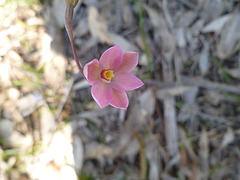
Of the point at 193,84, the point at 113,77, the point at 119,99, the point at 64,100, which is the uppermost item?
the point at 113,77

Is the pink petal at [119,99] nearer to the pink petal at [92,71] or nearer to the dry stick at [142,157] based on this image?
the pink petal at [92,71]

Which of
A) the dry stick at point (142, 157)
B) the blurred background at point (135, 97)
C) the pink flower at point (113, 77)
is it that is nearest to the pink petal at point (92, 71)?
the pink flower at point (113, 77)

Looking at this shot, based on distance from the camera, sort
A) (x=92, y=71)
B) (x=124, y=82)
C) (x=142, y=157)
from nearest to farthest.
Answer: (x=92, y=71) < (x=124, y=82) < (x=142, y=157)

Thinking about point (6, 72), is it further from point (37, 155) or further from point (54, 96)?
point (37, 155)

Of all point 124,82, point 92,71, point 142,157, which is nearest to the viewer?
point 92,71

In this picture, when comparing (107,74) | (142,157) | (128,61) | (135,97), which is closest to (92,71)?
(107,74)

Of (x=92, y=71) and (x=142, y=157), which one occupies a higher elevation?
(x=92, y=71)

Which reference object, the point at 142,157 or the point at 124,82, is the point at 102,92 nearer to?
the point at 124,82
